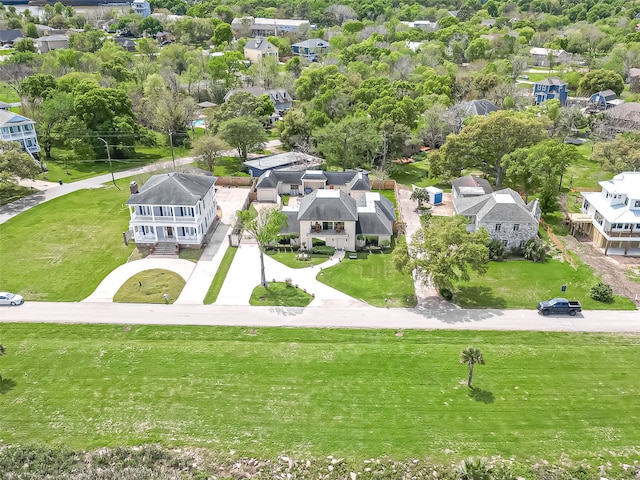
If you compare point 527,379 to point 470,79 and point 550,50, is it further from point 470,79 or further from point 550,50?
point 550,50

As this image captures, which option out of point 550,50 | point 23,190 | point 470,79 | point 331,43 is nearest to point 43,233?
point 23,190

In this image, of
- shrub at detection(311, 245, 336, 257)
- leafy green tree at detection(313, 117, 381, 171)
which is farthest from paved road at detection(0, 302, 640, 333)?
leafy green tree at detection(313, 117, 381, 171)

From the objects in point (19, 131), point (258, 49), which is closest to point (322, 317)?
point (19, 131)

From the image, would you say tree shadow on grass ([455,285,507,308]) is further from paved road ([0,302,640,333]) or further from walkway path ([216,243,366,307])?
walkway path ([216,243,366,307])

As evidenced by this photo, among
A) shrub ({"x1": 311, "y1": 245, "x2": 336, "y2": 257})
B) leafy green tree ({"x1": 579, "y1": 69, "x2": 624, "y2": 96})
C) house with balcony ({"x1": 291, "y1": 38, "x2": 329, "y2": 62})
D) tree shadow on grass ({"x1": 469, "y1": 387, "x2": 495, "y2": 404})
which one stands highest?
house with balcony ({"x1": 291, "y1": 38, "x2": 329, "y2": 62})

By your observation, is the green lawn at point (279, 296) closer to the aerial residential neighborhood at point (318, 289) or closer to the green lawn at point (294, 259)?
the aerial residential neighborhood at point (318, 289)

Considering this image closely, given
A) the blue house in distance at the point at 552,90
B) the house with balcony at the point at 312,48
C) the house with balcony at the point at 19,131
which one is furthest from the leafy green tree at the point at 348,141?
the house with balcony at the point at 312,48
